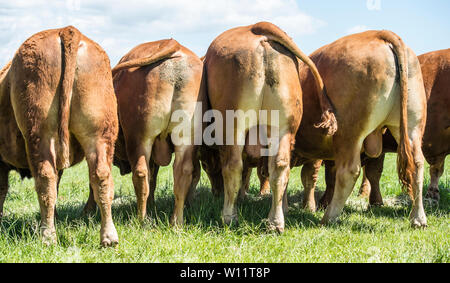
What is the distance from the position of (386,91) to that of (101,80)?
9.88 feet

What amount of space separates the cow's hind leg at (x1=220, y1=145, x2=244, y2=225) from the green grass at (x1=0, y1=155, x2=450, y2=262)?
0.12 m

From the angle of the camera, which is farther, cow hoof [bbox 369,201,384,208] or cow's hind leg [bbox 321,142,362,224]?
cow hoof [bbox 369,201,384,208]

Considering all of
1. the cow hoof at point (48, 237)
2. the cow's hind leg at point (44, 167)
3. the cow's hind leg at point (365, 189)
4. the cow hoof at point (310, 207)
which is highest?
the cow's hind leg at point (44, 167)

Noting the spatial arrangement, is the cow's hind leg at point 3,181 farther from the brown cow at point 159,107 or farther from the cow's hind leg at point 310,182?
the cow's hind leg at point 310,182

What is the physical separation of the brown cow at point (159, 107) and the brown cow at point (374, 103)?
158 centimetres

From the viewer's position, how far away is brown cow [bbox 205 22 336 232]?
5.57 metres

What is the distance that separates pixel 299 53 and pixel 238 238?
2.07 meters

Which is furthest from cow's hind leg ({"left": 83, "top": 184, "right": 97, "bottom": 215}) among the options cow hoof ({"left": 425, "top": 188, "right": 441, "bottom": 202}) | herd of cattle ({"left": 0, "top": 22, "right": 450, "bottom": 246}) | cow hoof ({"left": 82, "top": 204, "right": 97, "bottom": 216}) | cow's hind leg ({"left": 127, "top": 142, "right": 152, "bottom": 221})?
cow hoof ({"left": 425, "top": 188, "right": 441, "bottom": 202})

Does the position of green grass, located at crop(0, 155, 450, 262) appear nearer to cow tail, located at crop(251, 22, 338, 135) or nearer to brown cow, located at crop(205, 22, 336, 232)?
brown cow, located at crop(205, 22, 336, 232)

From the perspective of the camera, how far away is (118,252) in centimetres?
473

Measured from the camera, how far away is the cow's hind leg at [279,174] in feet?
18.5

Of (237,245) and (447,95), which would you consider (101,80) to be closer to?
(237,245)

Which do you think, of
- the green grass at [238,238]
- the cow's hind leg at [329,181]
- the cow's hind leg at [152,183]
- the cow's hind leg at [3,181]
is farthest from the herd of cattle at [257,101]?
the cow's hind leg at [329,181]
